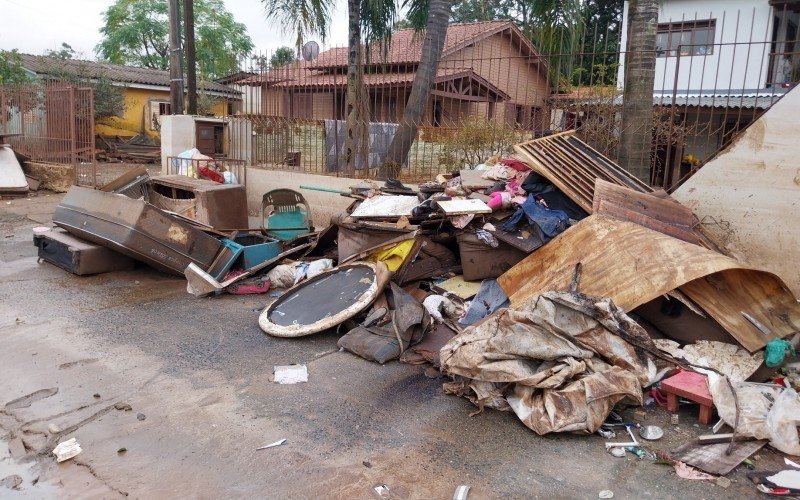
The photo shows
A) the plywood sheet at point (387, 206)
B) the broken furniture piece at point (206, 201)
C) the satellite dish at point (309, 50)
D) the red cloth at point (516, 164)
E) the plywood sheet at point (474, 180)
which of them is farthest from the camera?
the satellite dish at point (309, 50)

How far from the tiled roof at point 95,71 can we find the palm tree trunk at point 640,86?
59.1ft

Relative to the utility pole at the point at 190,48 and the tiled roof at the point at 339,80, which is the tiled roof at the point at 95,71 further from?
the tiled roof at the point at 339,80

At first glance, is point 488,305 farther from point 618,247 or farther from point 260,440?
point 260,440

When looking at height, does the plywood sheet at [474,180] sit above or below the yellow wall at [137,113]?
below

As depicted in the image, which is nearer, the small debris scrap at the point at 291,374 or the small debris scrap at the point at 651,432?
the small debris scrap at the point at 651,432

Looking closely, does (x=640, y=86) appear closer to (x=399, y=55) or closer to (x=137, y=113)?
(x=399, y=55)

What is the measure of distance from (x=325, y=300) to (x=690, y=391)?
315cm

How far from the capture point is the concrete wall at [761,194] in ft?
18.8

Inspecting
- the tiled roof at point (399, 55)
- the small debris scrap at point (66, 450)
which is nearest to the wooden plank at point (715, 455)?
the small debris scrap at point (66, 450)

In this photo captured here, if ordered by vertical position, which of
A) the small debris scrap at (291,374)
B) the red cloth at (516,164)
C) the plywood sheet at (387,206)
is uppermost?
the red cloth at (516,164)

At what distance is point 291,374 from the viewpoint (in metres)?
4.45

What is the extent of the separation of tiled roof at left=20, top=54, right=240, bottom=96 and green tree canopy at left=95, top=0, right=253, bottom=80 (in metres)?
11.0

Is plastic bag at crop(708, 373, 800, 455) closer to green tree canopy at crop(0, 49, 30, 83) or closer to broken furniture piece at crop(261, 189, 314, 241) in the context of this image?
broken furniture piece at crop(261, 189, 314, 241)

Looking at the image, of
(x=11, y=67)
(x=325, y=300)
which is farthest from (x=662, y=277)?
(x=11, y=67)
